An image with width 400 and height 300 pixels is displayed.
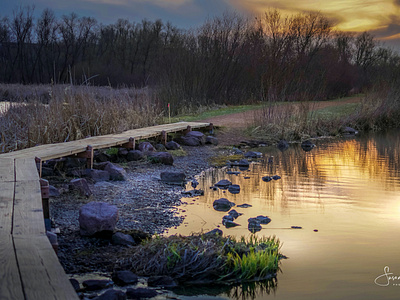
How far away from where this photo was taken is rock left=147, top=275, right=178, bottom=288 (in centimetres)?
339

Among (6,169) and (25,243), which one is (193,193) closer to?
(6,169)

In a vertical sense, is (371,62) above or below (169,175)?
above

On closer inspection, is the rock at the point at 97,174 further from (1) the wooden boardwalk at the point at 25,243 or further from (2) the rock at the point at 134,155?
(2) the rock at the point at 134,155

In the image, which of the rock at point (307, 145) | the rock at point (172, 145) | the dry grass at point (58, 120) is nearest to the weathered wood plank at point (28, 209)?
the dry grass at point (58, 120)

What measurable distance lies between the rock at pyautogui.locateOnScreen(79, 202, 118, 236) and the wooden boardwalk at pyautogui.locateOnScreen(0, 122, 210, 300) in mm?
480

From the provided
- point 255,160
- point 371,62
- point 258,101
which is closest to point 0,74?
point 258,101

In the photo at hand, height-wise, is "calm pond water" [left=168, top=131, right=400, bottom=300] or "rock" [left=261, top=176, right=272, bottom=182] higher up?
"rock" [left=261, top=176, right=272, bottom=182]

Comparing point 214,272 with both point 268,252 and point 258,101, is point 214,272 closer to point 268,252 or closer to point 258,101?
point 268,252

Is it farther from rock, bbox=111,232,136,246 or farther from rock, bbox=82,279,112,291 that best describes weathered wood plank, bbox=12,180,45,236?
rock, bbox=111,232,136,246

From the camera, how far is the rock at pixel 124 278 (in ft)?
11.0

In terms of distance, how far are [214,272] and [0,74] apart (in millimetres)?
36608

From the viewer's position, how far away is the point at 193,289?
341 cm

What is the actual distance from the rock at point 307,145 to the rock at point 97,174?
603cm

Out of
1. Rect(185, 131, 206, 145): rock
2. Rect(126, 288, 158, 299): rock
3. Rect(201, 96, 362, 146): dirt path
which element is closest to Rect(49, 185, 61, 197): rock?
Rect(126, 288, 158, 299): rock
